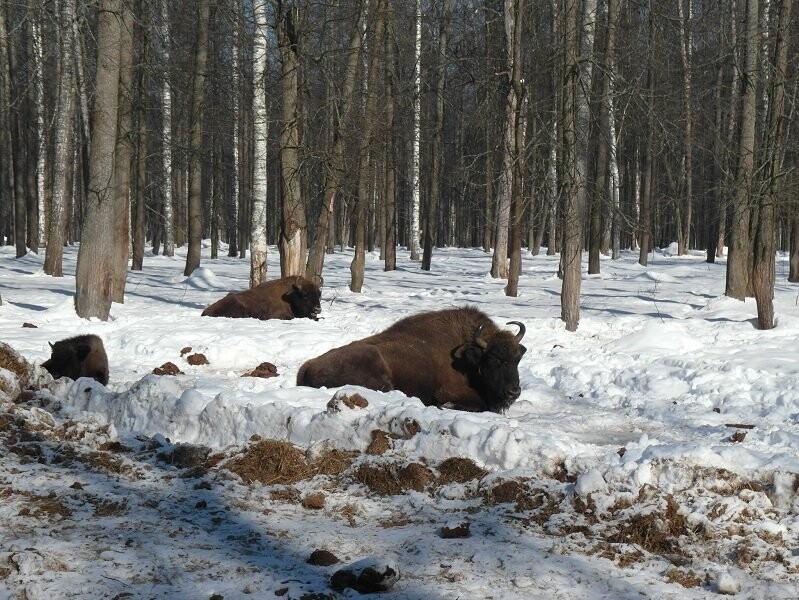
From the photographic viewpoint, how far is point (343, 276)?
1059 inches

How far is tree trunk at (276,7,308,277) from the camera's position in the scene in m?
16.1

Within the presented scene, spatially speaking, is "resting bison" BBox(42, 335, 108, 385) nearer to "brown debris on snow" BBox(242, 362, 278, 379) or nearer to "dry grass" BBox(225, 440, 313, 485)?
"brown debris on snow" BBox(242, 362, 278, 379)

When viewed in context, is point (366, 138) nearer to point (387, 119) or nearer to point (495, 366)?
point (387, 119)

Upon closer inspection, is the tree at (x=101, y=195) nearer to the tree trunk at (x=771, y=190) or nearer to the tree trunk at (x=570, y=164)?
the tree trunk at (x=570, y=164)

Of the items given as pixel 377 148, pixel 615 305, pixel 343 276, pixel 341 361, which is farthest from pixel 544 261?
pixel 341 361

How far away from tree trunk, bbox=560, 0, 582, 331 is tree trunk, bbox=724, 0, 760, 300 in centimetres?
277

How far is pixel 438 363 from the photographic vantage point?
9398 mm

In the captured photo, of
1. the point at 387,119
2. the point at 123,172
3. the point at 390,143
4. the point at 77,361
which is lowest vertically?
the point at 77,361

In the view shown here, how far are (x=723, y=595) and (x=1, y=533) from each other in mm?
4085

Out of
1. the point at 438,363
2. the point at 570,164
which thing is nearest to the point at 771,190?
the point at 570,164

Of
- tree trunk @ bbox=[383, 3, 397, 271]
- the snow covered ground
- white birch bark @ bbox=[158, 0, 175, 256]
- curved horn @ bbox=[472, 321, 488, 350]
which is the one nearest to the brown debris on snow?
the snow covered ground

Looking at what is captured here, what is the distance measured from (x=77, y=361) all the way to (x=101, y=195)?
16.1 ft

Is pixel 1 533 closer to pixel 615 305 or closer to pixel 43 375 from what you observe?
Answer: pixel 43 375

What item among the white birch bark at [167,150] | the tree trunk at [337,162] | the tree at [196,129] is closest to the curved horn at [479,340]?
the tree trunk at [337,162]
